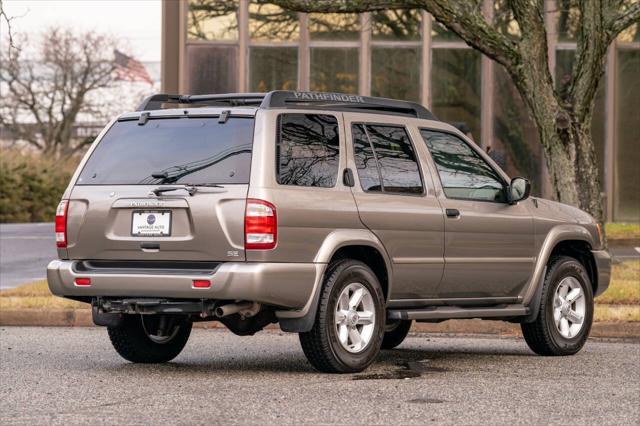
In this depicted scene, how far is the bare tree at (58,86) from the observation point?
5791cm

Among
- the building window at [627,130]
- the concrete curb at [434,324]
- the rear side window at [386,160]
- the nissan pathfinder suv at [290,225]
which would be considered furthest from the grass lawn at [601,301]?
the building window at [627,130]

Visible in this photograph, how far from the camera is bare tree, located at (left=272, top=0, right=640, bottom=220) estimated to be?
16.9m

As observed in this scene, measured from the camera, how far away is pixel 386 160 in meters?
9.54

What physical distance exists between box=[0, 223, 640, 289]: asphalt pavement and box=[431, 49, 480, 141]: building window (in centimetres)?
761

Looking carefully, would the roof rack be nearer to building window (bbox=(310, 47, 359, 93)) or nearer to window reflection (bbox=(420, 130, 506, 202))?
window reflection (bbox=(420, 130, 506, 202))

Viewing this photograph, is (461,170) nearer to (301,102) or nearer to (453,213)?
(453,213)

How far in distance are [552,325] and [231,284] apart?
10.7 feet

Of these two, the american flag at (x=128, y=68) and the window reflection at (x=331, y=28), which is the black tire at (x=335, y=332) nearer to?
the window reflection at (x=331, y=28)

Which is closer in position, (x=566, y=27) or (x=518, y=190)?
(x=518, y=190)

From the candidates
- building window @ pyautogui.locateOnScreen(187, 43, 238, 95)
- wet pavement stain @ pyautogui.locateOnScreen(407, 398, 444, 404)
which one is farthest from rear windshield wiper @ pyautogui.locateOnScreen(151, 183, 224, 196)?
building window @ pyautogui.locateOnScreen(187, 43, 238, 95)

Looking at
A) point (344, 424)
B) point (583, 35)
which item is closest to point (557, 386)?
point (344, 424)

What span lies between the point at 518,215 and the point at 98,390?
375 cm

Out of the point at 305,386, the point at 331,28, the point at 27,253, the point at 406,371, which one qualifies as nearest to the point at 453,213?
the point at 406,371

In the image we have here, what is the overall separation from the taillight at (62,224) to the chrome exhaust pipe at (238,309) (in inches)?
50.4
